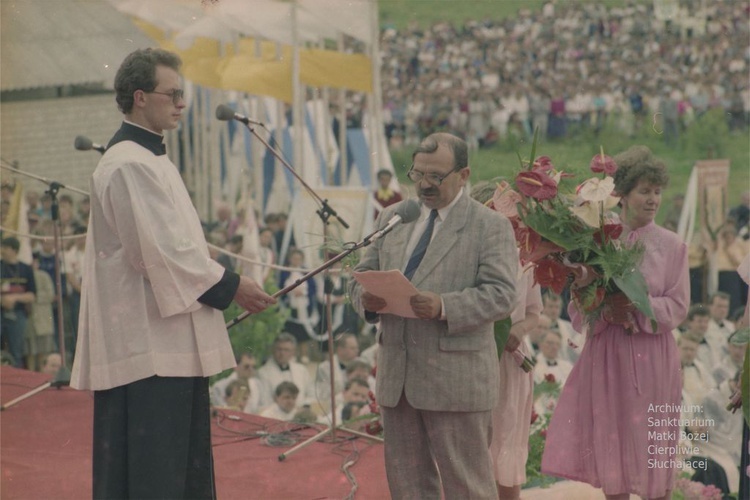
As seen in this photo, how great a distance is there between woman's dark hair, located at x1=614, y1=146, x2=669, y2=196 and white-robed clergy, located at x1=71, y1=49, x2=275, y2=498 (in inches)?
Answer: 63.1

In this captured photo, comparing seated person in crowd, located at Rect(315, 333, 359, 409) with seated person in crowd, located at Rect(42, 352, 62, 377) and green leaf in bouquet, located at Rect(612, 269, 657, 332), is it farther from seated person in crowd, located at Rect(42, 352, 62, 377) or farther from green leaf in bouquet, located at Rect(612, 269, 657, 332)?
green leaf in bouquet, located at Rect(612, 269, 657, 332)

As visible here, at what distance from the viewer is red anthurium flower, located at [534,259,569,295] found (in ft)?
13.5

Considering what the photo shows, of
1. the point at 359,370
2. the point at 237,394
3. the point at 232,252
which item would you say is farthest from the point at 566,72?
the point at 237,394

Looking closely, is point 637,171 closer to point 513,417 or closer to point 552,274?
point 552,274

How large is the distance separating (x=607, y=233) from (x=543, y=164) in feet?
1.18

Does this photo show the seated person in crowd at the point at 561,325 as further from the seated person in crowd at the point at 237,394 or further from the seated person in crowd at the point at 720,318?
the seated person in crowd at the point at 237,394

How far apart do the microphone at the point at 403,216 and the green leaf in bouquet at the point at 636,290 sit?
885 mm

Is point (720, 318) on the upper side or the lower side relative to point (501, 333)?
lower

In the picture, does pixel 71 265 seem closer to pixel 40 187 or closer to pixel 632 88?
pixel 40 187

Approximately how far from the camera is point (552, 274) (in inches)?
163

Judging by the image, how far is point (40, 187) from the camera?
10703 mm

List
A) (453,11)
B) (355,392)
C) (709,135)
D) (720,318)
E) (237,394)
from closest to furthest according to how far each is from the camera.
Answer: (237,394) < (355,392) < (720,318) < (709,135) < (453,11)

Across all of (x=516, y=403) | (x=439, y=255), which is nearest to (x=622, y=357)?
(x=516, y=403)

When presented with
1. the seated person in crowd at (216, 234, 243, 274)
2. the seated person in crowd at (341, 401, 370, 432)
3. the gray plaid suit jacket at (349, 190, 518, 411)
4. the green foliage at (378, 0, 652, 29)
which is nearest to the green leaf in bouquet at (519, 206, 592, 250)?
the gray plaid suit jacket at (349, 190, 518, 411)
